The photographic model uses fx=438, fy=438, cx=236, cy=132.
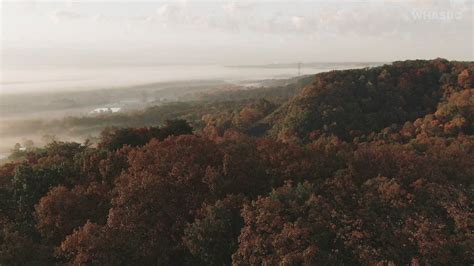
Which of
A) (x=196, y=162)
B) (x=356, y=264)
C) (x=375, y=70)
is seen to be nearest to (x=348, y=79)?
(x=375, y=70)

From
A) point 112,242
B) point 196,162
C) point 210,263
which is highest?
point 196,162

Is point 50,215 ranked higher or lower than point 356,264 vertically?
higher

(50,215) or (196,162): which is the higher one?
(196,162)

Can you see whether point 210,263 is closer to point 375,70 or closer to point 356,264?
point 356,264

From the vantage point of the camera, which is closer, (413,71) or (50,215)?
(50,215)

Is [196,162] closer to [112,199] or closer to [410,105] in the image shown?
[112,199]

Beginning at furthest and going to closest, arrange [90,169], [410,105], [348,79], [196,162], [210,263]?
[348,79] < [410,105] < [90,169] < [196,162] < [210,263]

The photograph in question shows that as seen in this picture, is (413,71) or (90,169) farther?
(413,71)

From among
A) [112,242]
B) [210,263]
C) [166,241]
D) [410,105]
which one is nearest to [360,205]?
[210,263]

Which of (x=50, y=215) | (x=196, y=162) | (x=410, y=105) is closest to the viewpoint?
(x=50, y=215)
